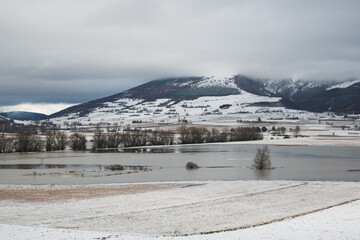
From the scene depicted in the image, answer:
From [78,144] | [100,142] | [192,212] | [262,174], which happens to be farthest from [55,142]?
[192,212]

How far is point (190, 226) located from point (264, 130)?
566 ft

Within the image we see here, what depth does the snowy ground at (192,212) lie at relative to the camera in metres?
18.5

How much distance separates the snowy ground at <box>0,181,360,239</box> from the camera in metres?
18.5

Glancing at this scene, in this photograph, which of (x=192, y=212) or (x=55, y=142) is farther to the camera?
(x=55, y=142)

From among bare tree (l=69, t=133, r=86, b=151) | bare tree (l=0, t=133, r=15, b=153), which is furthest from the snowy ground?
bare tree (l=69, t=133, r=86, b=151)

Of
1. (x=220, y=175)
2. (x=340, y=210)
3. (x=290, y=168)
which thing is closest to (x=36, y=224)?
(x=340, y=210)

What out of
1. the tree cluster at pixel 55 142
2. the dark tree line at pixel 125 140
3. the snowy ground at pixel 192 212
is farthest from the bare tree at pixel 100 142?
the snowy ground at pixel 192 212

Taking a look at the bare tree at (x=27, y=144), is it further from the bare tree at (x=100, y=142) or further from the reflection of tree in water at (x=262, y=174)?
the reflection of tree in water at (x=262, y=174)

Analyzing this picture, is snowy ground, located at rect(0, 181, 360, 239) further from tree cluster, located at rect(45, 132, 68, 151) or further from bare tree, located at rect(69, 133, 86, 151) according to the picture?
tree cluster, located at rect(45, 132, 68, 151)

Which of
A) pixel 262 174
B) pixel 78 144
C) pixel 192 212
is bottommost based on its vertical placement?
pixel 262 174

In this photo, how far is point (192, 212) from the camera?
2411 cm

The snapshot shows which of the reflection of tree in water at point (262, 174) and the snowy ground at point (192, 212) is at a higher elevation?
the snowy ground at point (192, 212)

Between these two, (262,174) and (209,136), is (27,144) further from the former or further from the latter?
(262,174)

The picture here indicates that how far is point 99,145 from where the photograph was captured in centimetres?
10912
